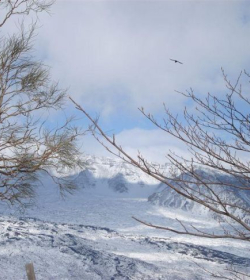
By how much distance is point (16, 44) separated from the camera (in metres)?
3.76

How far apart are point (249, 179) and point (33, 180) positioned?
2.90 metres

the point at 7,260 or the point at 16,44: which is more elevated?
the point at 16,44

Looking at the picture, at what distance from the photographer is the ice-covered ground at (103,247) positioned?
118 ft

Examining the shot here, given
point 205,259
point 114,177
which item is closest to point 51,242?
point 205,259

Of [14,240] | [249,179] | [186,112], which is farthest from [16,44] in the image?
[14,240]

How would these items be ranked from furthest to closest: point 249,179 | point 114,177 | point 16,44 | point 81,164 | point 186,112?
point 114,177
point 81,164
point 16,44
point 186,112
point 249,179

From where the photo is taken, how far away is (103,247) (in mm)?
43812

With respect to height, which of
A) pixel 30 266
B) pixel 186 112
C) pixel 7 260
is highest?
pixel 186 112

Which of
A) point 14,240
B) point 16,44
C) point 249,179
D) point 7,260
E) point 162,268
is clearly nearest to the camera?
point 249,179

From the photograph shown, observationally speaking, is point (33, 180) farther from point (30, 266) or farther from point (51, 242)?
point (51, 242)

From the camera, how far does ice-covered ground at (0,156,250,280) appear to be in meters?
36.0

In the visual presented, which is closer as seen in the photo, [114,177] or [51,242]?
[51,242]

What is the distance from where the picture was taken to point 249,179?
1679 millimetres

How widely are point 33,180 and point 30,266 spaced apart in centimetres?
193
